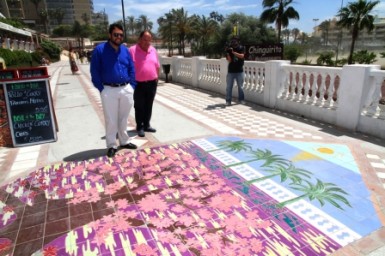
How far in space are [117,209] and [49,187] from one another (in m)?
1.15

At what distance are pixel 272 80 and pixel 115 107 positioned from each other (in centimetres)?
444

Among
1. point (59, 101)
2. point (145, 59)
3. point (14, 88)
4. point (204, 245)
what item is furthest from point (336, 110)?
point (59, 101)

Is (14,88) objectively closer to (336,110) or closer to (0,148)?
(0,148)

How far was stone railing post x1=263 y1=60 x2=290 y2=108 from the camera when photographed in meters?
7.08

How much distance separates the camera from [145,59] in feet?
17.0

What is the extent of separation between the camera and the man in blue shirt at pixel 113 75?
13.4 ft

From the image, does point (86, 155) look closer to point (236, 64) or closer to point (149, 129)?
point (149, 129)

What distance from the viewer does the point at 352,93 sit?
5.26 m

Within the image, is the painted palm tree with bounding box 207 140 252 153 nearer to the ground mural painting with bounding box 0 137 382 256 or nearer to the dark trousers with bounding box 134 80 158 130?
the ground mural painting with bounding box 0 137 382 256

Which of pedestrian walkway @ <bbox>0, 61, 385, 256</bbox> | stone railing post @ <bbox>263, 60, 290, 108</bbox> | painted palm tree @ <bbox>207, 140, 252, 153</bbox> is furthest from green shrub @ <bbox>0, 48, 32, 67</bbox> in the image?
painted palm tree @ <bbox>207, 140, 252, 153</bbox>

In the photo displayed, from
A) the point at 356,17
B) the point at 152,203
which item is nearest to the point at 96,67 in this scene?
the point at 152,203

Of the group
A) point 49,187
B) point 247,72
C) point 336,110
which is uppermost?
point 247,72

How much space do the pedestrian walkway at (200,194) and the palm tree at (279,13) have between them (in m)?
39.4

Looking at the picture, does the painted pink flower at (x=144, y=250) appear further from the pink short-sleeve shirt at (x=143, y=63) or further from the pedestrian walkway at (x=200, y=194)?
the pink short-sleeve shirt at (x=143, y=63)
